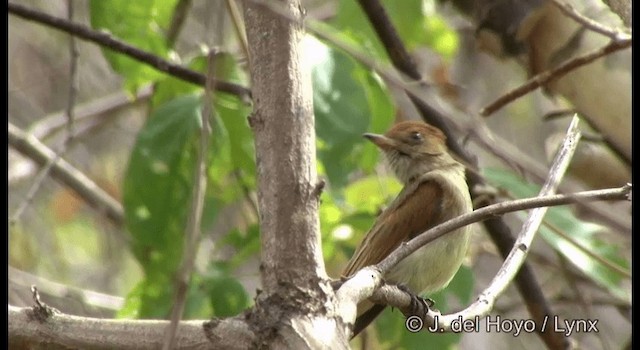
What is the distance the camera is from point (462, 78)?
22.5ft

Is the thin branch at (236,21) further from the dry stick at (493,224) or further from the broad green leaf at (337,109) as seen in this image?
the dry stick at (493,224)

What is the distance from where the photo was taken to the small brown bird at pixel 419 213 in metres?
3.57

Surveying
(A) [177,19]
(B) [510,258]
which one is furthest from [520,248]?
(A) [177,19]

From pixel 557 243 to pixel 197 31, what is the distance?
159 inches

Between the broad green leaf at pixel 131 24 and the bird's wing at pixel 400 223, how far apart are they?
42.5 inches

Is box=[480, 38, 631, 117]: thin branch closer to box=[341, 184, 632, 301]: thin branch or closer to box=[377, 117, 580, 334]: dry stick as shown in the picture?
box=[377, 117, 580, 334]: dry stick

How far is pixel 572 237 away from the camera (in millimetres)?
3830

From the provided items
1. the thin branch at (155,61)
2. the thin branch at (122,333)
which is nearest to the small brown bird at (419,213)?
the thin branch at (155,61)

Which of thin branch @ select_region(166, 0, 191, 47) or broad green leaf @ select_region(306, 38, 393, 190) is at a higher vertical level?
thin branch @ select_region(166, 0, 191, 47)

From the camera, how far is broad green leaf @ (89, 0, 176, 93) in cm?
385

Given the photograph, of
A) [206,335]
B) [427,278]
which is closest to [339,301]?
[206,335]

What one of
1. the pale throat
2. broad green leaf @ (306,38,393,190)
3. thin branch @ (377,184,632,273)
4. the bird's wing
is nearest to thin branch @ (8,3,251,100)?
broad green leaf @ (306,38,393,190)

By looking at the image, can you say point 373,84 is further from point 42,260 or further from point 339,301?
point 42,260

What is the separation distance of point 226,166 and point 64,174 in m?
1.52
